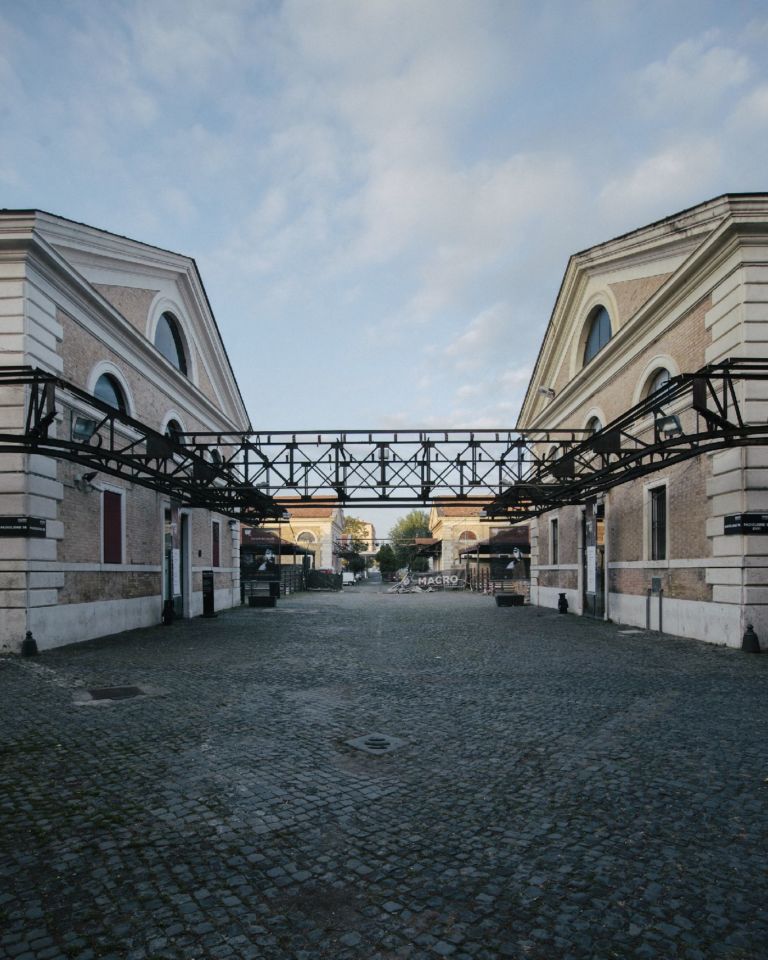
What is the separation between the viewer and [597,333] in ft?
67.8

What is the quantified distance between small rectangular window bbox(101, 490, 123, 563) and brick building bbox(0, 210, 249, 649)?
4 cm

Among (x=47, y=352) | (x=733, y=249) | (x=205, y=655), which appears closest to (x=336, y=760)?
(x=205, y=655)

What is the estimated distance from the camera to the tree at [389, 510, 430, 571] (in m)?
99.2

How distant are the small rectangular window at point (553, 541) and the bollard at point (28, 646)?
747 inches

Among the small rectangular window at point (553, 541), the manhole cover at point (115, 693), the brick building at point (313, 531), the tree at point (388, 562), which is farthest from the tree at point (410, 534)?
the manhole cover at point (115, 693)

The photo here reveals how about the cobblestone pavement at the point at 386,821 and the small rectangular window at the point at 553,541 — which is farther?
the small rectangular window at the point at 553,541

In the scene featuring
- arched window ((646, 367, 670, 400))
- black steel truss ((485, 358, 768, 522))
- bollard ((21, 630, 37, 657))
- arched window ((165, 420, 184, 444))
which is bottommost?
bollard ((21, 630, 37, 657))

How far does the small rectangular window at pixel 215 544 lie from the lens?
24.4 m

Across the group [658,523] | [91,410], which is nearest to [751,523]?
[658,523]

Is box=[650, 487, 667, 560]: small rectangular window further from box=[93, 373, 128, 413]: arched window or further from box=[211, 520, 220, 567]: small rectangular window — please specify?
box=[211, 520, 220, 567]: small rectangular window

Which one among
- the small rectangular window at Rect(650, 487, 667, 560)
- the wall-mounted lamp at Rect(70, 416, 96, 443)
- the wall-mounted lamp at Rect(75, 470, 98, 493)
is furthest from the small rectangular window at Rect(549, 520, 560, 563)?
the wall-mounted lamp at Rect(70, 416, 96, 443)

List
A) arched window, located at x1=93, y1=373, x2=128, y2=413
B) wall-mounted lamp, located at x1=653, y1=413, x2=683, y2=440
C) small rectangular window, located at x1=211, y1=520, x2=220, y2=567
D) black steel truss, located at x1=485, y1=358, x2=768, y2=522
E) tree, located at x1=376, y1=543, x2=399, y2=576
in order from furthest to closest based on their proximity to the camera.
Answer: tree, located at x1=376, y1=543, x2=399, y2=576 < small rectangular window, located at x1=211, y1=520, x2=220, y2=567 < arched window, located at x1=93, y1=373, x2=128, y2=413 < wall-mounted lamp, located at x1=653, y1=413, x2=683, y2=440 < black steel truss, located at x1=485, y1=358, x2=768, y2=522

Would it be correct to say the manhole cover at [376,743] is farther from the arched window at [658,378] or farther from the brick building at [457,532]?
the brick building at [457,532]

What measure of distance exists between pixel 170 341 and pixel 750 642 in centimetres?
1786
